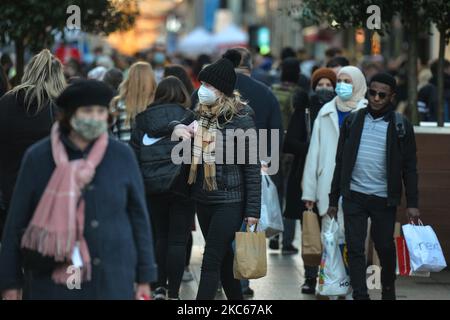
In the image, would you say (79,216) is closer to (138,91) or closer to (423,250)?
(423,250)

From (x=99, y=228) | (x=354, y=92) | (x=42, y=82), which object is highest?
(x=42, y=82)

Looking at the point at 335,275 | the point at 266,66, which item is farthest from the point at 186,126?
the point at 266,66

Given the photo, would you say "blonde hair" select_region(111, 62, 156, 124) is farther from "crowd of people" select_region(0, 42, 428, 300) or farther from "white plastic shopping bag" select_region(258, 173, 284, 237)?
"white plastic shopping bag" select_region(258, 173, 284, 237)

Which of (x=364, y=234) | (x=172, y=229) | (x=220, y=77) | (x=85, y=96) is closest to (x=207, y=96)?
(x=220, y=77)

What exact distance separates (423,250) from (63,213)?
392cm

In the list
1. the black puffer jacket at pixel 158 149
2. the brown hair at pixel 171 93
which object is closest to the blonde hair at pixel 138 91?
the brown hair at pixel 171 93

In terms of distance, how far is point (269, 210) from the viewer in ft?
31.1

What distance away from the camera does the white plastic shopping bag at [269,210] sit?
9.41 m

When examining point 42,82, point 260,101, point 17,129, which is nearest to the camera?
point 17,129

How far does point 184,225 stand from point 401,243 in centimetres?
162

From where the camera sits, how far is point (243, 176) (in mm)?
7828

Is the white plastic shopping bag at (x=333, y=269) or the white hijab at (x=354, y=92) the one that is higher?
the white hijab at (x=354, y=92)

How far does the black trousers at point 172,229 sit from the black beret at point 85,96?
3.14m

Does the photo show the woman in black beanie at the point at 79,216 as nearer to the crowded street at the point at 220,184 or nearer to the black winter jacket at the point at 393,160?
the crowded street at the point at 220,184
